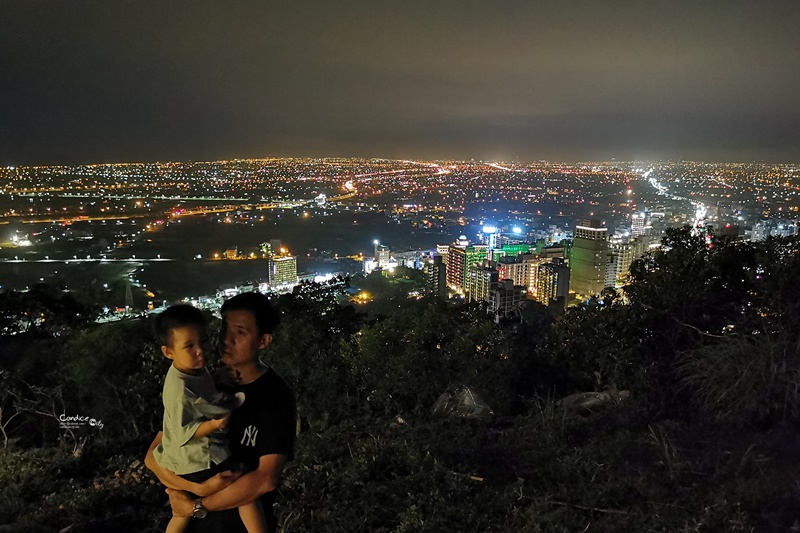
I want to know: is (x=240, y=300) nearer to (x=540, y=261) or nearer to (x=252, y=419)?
(x=252, y=419)

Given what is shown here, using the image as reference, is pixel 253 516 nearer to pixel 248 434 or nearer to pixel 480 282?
pixel 248 434

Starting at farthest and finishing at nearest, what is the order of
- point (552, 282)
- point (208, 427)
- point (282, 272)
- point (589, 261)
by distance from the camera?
point (589, 261) → point (282, 272) → point (552, 282) → point (208, 427)

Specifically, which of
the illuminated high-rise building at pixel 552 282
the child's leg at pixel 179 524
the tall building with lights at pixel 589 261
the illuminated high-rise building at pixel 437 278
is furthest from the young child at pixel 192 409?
the tall building with lights at pixel 589 261

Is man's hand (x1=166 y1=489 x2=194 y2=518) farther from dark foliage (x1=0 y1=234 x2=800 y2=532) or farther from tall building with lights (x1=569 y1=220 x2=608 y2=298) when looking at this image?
tall building with lights (x1=569 y1=220 x2=608 y2=298)

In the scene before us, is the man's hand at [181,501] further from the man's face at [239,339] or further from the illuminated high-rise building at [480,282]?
the illuminated high-rise building at [480,282]

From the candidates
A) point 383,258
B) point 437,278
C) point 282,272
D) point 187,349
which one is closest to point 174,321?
point 187,349

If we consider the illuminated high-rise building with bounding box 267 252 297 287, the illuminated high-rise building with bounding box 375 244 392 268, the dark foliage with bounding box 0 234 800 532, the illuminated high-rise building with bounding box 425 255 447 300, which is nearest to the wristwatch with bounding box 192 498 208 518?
the dark foliage with bounding box 0 234 800 532
